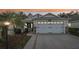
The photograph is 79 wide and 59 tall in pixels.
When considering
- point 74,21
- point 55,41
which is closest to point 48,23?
point 55,41

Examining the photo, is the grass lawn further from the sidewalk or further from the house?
the house

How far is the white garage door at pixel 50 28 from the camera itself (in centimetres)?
618

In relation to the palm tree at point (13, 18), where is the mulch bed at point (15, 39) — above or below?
below

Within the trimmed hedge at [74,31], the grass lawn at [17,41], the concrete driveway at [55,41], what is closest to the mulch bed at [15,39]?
the grass lawn at [17,41]

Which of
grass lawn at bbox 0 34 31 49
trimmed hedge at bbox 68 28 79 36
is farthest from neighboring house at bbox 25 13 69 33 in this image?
grass lawn at bbox 0 34 31 49

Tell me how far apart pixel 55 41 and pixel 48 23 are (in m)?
0.58

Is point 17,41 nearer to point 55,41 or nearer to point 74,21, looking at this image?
point 55,41

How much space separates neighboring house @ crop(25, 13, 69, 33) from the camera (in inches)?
241

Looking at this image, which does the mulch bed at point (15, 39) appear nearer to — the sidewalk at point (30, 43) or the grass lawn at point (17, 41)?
the grass lawn at point (17, 41)

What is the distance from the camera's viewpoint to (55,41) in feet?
20.2
